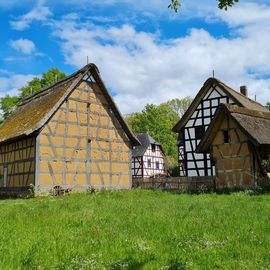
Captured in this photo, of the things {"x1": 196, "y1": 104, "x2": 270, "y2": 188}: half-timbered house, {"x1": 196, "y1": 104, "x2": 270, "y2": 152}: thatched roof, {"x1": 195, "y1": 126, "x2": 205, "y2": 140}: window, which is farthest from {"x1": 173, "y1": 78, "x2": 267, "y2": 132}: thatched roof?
{"x1": 196, "y1": 104, "x2": 270, "y2": 188}: half-timbered house

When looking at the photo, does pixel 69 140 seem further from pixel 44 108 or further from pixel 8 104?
pixel 8 104

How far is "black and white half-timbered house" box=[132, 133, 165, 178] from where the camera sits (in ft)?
185

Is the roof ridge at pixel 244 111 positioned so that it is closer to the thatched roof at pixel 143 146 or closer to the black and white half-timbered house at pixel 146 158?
the thatched roof at pixel 143 146

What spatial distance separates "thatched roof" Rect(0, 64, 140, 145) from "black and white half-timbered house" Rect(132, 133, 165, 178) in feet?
86.4

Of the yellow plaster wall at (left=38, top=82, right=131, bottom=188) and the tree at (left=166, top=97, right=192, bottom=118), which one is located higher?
the tree at (left=166, top=97, right=192, bottom=118)

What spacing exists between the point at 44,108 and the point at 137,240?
1918cm

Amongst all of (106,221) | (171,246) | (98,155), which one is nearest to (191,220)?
(106,221)

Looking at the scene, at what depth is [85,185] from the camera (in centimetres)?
2603

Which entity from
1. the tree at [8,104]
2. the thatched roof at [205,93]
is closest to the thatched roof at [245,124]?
the thatched roof at [205,93]

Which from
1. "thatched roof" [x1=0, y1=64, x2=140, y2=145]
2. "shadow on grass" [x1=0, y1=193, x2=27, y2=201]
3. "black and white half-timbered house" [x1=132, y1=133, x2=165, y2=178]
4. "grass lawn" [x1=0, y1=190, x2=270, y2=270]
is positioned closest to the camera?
"grass lawn" [x1=0, y1=190, x2=270, y2=270]

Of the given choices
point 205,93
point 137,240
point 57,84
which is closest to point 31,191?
point 57,84

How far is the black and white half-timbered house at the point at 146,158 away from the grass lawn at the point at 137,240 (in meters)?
44.4

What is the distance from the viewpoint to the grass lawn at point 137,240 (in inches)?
250

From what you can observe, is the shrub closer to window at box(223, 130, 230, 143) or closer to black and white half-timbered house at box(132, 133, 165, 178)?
window at box(223, 130, 230, 143)
